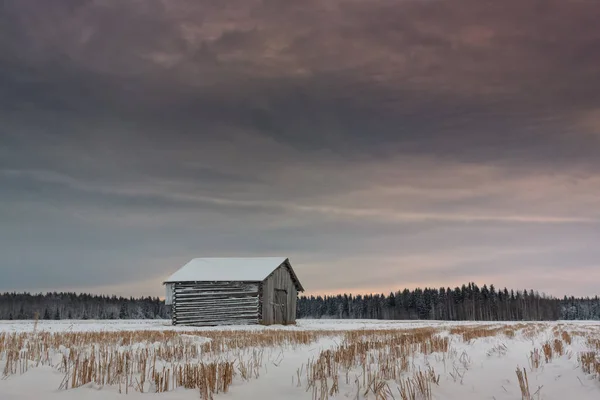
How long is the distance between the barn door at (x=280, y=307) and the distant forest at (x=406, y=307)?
90307 mm

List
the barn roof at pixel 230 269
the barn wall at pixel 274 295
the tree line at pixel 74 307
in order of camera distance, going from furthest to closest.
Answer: the tree line at pixel 74 307, the barn roof at pixel 230 269, the barn wall at pixel 274 295

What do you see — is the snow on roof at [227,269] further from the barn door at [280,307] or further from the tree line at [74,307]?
the tree line at [74,307]

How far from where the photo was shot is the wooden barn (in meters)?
40.2

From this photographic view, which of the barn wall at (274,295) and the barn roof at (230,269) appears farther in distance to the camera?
the barn roof at (230,269)

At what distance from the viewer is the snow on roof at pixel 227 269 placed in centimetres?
4103

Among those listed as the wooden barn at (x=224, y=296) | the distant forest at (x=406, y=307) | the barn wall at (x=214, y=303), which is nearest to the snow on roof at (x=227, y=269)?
the wooden barn at (x=224, y=296)

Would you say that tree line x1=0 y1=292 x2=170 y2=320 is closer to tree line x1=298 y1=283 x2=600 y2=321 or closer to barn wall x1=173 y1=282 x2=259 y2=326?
tree line x1=298 y1=283 x2=600 y2=321

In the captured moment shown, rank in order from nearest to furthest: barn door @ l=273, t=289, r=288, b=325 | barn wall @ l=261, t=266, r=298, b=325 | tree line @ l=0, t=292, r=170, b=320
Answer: barn wall @ l=261, t=266, r=298, b=325 → barn door @ l=273, t=289, r=288, b=325 → tree line @ l=0, t=292, r=170, b=320

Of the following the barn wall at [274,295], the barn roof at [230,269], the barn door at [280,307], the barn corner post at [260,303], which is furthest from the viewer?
the barn door at [280,307]

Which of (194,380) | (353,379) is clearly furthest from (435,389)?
(194,380)

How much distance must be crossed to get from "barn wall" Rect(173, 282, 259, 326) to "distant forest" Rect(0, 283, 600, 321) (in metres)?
90.4

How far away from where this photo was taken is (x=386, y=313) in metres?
140

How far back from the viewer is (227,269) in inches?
1715

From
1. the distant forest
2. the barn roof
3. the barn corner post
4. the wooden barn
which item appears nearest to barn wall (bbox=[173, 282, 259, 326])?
the wooden barn
